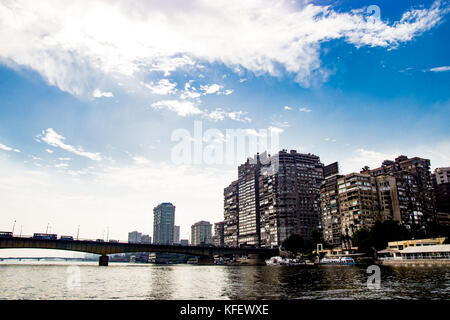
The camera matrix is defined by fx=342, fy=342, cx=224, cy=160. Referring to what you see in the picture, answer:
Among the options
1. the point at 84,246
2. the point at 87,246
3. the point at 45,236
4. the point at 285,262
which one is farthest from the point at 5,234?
the point at 285,262

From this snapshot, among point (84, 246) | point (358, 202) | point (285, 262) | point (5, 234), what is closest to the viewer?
point (5, 234)

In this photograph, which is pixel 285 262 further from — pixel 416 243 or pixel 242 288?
pixel 242 288

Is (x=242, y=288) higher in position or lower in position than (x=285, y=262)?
higher

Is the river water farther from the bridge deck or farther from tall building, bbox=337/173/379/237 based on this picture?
tall building, bbox=337/173/379/237

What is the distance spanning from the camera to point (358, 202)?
18662 cm

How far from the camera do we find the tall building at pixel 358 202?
186 m

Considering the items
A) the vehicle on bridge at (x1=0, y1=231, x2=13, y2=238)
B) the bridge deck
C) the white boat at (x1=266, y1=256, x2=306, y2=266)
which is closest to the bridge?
the bridge deck

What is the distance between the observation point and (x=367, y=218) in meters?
186

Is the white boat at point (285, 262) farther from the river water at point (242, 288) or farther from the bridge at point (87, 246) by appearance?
the river water at point (242, 288)

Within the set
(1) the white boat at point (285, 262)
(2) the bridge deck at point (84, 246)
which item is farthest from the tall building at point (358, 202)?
(2) the bridge deck at point (84, 246)

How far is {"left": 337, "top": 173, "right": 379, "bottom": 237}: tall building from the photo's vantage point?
18562 centimetres
